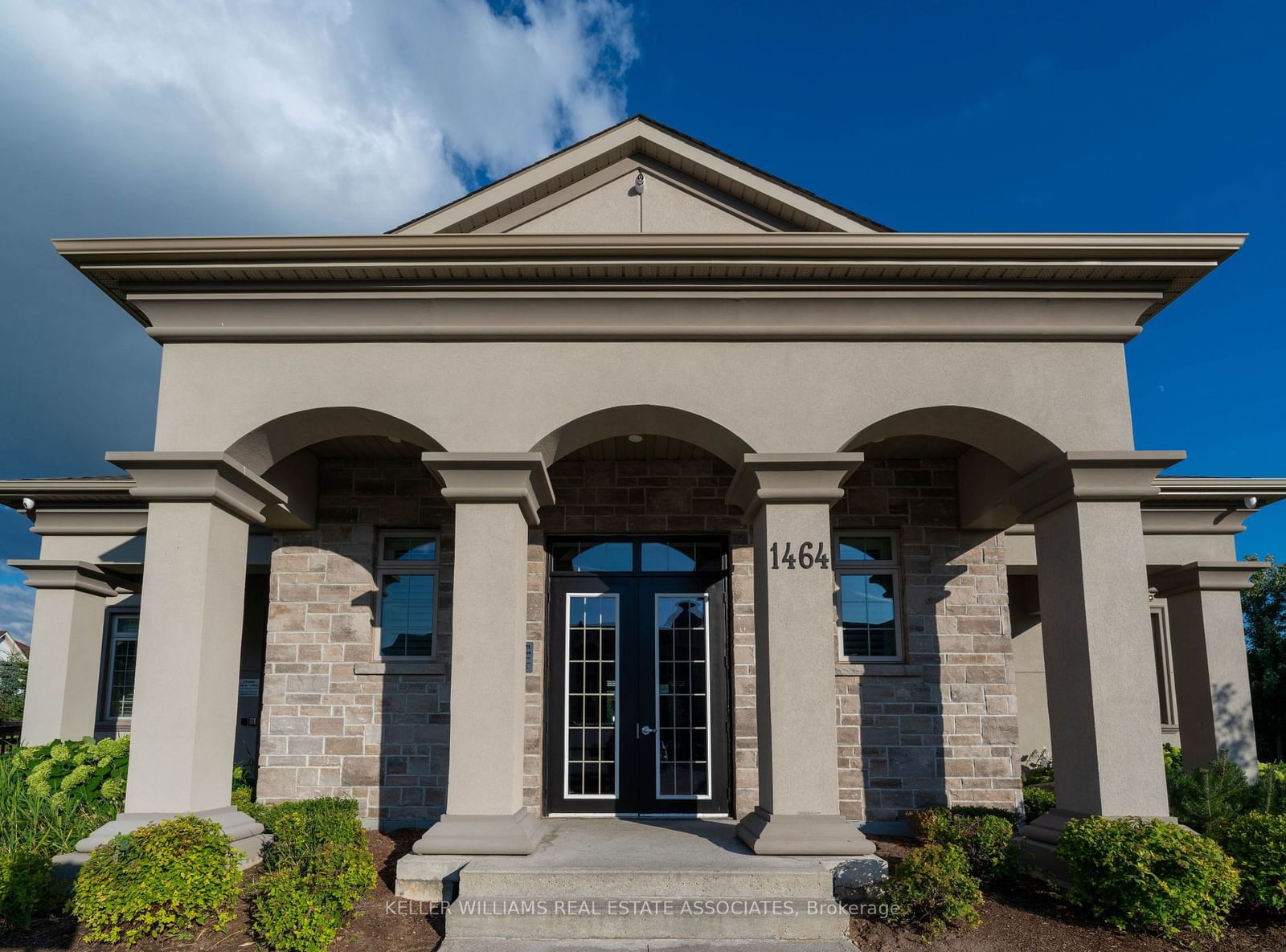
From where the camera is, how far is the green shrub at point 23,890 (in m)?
6.50

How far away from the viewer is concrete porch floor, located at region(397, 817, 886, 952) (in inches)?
253

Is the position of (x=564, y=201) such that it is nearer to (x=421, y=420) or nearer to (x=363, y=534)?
(x=421, y=420)

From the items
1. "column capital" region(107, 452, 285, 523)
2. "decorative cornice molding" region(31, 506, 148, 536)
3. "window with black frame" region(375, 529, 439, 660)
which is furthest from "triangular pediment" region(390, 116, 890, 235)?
"decorative cornice molding" region(31, 506, 148, 536)

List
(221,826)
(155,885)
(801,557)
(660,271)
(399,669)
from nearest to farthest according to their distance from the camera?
(155,885) < (221,826) < (801,557) < (660,271) < (399,669)

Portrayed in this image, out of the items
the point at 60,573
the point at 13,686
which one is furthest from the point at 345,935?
the point at 13,686

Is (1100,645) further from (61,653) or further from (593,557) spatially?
(61,653)

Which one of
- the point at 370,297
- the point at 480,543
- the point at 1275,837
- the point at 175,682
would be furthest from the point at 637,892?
the point at 370,297

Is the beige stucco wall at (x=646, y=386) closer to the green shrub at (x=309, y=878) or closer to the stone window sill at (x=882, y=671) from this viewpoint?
the stone window sill at (x=882, y=671)

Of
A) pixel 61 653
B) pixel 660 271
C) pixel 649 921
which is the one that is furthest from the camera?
pixel 61 653

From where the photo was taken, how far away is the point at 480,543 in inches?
308

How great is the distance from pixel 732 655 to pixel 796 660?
241 cm

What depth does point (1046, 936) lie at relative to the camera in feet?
21.5

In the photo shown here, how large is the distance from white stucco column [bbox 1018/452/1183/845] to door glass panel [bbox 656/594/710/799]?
3.41 m

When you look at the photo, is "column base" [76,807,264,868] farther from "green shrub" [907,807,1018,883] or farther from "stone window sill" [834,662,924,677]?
"stone window sill" [834,662,924,677]
